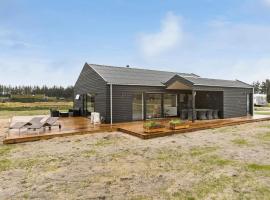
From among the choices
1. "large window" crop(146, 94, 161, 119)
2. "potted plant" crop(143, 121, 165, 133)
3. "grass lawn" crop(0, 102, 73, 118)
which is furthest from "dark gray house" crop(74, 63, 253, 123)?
"grass lawn" crop(0, 102, 73, 118)

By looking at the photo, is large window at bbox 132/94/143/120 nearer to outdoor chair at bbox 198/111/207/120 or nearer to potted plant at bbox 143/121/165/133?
potted plant at bbox 143/121/165/133

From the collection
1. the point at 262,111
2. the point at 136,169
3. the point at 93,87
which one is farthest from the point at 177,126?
the point at 262,111

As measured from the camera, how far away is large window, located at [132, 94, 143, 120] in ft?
38.4

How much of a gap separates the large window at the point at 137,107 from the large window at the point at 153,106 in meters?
0.47

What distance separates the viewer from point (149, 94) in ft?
40.3

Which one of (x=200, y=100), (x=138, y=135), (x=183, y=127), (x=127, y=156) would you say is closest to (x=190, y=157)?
(x=127, y=156)

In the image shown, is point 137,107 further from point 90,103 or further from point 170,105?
point 90,103

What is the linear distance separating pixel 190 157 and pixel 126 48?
19459mm

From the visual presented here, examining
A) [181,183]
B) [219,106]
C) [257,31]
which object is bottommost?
[181,183]

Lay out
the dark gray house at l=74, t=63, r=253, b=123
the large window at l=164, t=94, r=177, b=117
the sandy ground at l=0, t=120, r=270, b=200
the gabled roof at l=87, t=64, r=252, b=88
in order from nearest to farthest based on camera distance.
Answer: the sandy ground at l=0, t=120, r=270, b=200 → the dark gray house at l=74, t=63, r=253, b=123 → the gabled roof at l=87, t=64, r=252, b=88 → the large window at l=164, t=94, r=177, b=117

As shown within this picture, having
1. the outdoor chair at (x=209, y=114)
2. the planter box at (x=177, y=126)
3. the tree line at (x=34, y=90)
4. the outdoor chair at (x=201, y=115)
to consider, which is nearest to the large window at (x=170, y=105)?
the outdoor chair at (x=201, y=115)

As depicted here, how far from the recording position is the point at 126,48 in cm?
2347

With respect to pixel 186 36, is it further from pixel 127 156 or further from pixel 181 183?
pixel 181 183

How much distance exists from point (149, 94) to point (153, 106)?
2.70 ft
